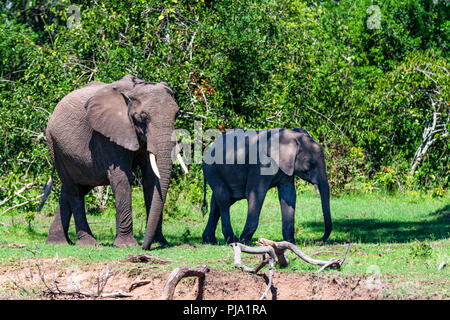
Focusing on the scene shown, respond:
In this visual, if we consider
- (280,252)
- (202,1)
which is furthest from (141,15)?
(280,252)

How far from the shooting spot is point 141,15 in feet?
50.5

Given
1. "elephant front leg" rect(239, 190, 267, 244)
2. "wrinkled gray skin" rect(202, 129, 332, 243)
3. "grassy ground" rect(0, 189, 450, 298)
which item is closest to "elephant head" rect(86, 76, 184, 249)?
"grassy ground" rect(0, 189, 450, 298)

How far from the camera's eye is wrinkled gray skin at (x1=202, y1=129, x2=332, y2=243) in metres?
12.3

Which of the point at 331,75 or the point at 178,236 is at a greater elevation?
the point at 331,75

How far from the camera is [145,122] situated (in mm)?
11438

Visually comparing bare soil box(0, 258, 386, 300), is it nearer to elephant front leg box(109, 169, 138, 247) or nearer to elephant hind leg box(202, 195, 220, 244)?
elephant front leg box(109, 169, 138, 247)

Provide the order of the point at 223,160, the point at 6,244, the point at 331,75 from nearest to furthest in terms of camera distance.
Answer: the point at 6,244 → the point at 223,160 → the point at 331,75

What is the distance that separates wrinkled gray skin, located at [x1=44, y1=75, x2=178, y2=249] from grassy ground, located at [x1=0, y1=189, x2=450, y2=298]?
0.49 meters

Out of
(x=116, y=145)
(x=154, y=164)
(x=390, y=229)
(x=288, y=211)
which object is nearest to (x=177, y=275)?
(x=154, y=164)

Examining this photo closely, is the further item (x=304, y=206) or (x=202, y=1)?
(x=304, y=206)

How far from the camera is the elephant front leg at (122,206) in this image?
1162 centimetres

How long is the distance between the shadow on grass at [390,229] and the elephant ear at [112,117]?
409 cm
